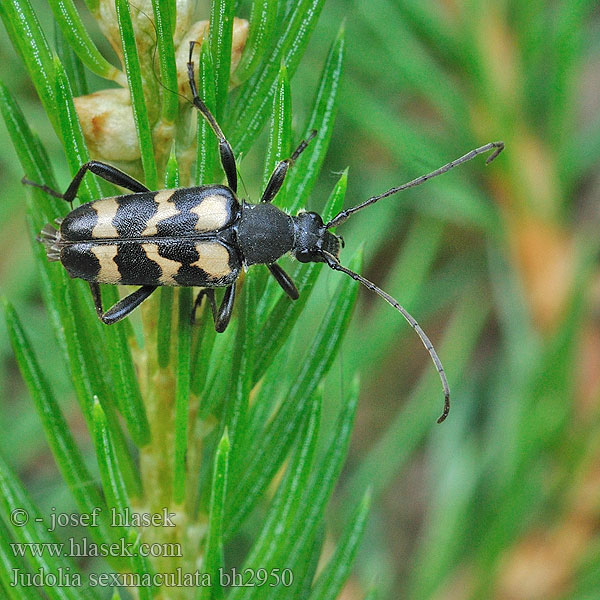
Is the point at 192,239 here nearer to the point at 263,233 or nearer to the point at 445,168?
the point at 263,233

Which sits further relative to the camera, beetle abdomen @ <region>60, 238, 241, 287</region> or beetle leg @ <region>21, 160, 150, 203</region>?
beetle abdomen @ <region>60, 238, 241, 287</region>

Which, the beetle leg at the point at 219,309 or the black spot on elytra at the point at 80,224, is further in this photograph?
the black spot on elytra at the point at 80,224

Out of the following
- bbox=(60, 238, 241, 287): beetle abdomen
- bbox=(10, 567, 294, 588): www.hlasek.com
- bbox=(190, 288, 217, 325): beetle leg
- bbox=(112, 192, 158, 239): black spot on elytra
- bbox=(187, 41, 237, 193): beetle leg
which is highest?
bbox=(112, 192, 158, 239): black spot on elytra

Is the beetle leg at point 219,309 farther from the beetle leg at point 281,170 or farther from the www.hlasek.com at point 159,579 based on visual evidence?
the www.hlasek.com at point 159,579

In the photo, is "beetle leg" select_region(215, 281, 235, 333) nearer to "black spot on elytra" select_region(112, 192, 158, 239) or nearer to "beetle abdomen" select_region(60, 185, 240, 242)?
"beetle abdomen" select_region(60, 185, 240, 242)

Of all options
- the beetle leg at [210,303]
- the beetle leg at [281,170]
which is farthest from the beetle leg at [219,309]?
the beetle leg at [281,170]

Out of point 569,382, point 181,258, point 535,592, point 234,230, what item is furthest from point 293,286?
point 535,592

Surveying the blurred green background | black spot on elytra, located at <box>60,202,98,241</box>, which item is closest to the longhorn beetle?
black spot on elytra, located at <box>60,202,98,241</box>

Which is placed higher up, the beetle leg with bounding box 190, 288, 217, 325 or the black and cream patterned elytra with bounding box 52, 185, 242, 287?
the black and cream patterned elytra with bounding box 52, 185, 242, 287
